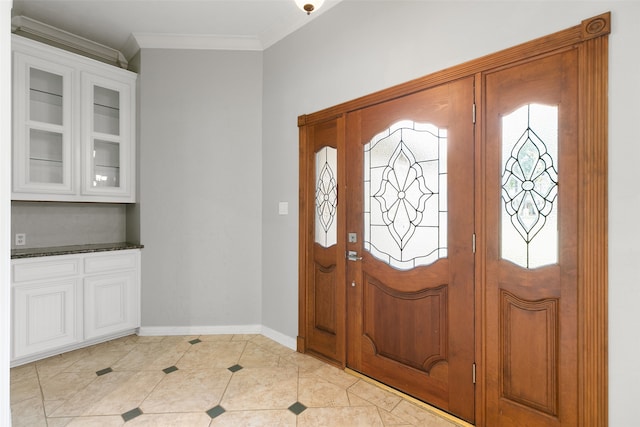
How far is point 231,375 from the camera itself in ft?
8.48

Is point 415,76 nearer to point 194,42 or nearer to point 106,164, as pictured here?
point 194,42

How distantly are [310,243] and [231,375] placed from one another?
1226 millimetres

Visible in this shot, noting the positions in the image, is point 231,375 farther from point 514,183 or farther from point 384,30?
point 384,30

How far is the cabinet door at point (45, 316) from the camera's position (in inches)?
105

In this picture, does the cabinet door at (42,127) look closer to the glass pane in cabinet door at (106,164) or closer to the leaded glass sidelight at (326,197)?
the glass pane in cabinet door at (106,164)

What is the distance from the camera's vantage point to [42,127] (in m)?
2.95

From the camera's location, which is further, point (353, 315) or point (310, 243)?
point (310, 243)

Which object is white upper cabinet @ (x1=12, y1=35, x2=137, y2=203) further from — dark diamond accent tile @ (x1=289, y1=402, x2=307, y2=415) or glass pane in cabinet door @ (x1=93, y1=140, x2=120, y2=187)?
dark diamond accent tile @ (x1=289, y1=402, x2=307, y2=415)

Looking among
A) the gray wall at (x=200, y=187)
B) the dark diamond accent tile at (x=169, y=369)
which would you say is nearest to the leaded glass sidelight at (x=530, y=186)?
the gray wall at (x=200, y=187)

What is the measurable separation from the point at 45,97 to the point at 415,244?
136 inches

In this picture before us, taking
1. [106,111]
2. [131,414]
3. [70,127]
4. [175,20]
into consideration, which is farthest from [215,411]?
[175,20]

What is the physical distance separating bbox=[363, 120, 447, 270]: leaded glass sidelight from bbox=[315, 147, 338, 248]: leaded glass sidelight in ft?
1.08

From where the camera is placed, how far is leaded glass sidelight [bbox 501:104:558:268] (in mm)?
1681
